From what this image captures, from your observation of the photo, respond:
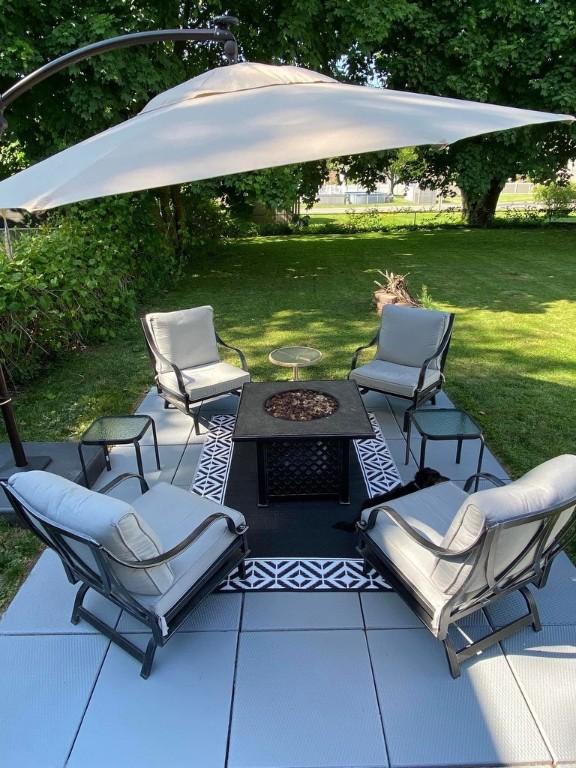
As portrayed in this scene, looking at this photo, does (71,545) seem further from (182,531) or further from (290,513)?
(290,513)

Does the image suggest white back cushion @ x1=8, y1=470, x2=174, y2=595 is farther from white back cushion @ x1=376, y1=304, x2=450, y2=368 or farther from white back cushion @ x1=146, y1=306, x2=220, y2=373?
white back cushion @ x1=376, y1=304, x2=450, y2=368

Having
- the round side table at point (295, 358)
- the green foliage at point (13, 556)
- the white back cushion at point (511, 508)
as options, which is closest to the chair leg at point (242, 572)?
the white back cushion at point (511, 508)

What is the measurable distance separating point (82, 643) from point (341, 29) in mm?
12392

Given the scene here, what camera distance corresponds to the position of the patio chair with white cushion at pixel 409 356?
4.83m

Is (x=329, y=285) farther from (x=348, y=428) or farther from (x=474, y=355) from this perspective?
(x=348, y=428)

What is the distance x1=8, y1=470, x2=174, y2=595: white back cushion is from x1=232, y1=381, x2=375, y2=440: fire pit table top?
1.28 metres

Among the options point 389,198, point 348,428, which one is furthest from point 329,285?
point 389,198

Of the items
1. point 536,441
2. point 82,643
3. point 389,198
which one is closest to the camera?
point 82,643

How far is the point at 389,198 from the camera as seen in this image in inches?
1869

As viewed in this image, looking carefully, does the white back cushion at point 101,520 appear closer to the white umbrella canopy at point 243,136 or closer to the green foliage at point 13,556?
the green foliage at point 13,556

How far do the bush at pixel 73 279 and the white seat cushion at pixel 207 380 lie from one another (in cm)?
191

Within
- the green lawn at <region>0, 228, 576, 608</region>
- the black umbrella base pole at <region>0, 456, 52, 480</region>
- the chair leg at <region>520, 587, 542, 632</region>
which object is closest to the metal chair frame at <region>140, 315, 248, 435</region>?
the green lawn at <region>0, 228, 576, 608</region>

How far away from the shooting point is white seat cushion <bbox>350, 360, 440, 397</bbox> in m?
4.80

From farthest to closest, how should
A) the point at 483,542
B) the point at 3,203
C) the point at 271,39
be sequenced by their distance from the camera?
the point at 271,39
the point at 3,203
the point at 483,542
